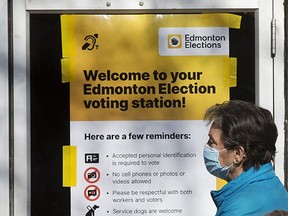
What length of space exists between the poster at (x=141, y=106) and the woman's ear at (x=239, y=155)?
120cm

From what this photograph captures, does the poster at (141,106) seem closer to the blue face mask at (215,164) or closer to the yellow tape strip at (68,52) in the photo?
the yellow tape strip at (68,52)

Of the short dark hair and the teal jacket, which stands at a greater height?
the short dark hair

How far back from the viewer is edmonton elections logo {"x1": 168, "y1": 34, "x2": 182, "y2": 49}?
446cm

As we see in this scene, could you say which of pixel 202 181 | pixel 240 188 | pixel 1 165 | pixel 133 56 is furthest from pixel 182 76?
pixel 240 188

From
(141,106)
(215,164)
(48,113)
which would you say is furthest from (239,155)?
(48,113)

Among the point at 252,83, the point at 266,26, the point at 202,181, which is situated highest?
the point at 266,26

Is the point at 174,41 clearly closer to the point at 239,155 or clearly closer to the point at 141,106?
the point at 141,106

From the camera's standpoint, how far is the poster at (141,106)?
14.6 ft

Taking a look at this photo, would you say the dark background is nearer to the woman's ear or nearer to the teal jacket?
the woman's ear

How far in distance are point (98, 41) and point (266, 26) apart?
0.99m

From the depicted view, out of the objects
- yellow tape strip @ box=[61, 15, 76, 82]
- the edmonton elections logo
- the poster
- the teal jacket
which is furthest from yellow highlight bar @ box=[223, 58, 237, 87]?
the teal jacket

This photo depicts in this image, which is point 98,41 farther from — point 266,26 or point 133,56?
point 266,26

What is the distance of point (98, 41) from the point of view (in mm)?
4441

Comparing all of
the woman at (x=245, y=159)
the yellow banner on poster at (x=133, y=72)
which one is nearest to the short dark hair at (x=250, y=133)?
the woman at (x=245, y=159)
